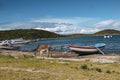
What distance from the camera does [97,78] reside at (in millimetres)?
19891

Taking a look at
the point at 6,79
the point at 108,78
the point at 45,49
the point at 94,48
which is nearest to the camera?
the point at 6,79

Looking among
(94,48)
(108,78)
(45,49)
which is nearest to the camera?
(108,78)

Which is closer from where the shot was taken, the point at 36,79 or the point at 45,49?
the point at 36,79

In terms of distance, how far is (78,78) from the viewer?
19703 mm

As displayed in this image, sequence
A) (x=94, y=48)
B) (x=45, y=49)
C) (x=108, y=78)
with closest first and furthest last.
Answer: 1. (x=108, y=78)
2. (x=45, y=49)
3. (x=94, y=48)

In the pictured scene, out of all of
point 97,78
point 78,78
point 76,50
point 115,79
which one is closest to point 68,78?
point 78,78

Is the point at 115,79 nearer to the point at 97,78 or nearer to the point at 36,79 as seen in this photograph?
the point at 97,78

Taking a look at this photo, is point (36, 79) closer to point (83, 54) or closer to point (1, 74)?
point (1, 74)

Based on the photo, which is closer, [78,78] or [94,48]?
[78,78]

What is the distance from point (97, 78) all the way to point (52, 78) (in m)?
3.22

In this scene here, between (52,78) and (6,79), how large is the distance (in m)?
3.13

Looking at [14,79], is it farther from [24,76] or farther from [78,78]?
[78,78]

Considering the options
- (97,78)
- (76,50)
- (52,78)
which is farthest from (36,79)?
(76,50)

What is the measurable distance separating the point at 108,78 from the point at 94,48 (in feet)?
127
